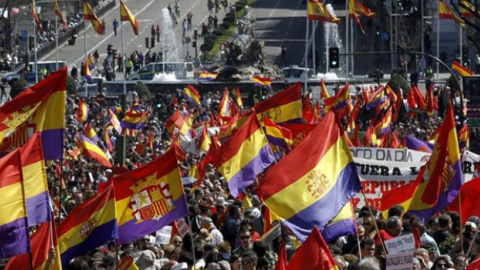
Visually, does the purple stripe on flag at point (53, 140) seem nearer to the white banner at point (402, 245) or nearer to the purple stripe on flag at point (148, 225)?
the purple stripe on flag at point (148, 225)

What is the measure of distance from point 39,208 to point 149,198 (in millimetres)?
1910

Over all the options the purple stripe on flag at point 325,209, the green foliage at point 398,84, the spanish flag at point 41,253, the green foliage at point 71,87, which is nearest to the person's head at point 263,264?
the purple stripe on flag at point 325,209

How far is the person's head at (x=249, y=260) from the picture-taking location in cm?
1755

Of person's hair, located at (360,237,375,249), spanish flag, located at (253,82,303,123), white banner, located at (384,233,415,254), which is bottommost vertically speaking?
spanish flag, located at (253,82,303,123)

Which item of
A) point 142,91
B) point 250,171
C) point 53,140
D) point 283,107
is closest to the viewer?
point 53,140

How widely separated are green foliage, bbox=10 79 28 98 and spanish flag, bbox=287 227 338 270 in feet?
176

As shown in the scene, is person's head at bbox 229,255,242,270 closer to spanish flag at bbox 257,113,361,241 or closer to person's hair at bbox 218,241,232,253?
spanish flag at bbox 257,113,361,241

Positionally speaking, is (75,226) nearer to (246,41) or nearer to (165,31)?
(246,41)

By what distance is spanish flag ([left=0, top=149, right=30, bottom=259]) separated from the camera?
16.5 m

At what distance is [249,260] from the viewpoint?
17.5 metres

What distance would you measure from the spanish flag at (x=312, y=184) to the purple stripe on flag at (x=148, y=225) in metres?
1.28

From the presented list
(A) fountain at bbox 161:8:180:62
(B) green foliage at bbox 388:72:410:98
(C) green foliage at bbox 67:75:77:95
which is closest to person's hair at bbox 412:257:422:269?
(B) green foliage at bbox 388:72:410:98

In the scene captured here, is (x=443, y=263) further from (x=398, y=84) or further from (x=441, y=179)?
(x=398, y=84)

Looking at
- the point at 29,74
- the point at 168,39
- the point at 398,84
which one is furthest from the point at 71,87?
the point at 168,39
